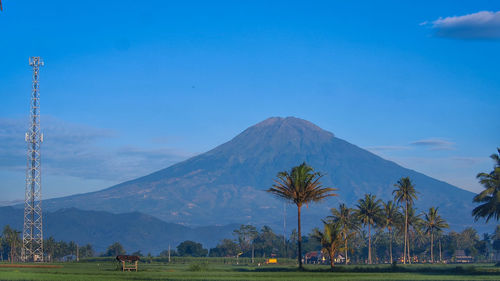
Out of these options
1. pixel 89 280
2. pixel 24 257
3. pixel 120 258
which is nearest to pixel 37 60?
pixel 24 257

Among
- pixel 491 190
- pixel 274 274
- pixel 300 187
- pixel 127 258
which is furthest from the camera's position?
pixel 491 190

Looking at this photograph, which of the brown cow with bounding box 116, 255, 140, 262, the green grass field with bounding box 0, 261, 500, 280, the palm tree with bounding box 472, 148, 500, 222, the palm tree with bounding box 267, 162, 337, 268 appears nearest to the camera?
the green grass field with bounding box 0, 261, 500, 280

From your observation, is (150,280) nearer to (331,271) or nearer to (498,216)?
(331,271)

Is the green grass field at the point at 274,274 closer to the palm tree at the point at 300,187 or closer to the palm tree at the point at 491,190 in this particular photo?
the palm tree at the point at 300,187

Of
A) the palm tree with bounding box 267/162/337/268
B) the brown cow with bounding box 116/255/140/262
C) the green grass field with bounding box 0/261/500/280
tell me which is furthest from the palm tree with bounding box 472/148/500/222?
the brown cow with bounding box 116/255/140/262

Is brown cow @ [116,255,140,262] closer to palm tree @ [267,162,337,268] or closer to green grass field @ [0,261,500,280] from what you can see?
green grass field @ [0,261,500,280]

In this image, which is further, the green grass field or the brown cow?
the brown cow

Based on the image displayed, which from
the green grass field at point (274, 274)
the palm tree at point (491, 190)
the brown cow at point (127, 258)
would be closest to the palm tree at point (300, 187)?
the green grass field at point (274, 274)

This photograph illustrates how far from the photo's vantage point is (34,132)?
122250 mm

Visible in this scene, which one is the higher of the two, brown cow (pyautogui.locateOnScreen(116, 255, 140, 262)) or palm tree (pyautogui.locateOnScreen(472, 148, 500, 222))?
palm tree (pyautogui.locateOnScreen(472, 148, 500, 222))

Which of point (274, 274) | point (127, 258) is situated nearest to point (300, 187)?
point (274, 274)

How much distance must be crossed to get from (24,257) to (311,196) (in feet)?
256

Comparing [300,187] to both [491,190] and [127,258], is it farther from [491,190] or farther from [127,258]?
[491,190]

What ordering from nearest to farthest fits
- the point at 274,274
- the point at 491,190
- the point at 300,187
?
the point at 274,274 < the point at 300,187 < the point at 491,190
